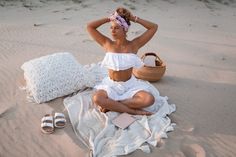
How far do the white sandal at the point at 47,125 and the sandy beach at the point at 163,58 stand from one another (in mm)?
66

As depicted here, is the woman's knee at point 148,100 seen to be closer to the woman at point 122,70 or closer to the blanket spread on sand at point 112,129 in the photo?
the woman at point 122,70

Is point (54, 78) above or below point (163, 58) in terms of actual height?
above

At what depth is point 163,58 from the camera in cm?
686

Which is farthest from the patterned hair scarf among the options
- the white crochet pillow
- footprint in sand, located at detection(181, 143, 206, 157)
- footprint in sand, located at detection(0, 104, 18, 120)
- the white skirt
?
footprint in sand, located at detection(0, 104, 18, 120)

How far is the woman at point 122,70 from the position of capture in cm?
466

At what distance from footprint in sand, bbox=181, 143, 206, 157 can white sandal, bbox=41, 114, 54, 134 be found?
63.6 inches

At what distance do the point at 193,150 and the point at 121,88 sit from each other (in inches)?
50.8

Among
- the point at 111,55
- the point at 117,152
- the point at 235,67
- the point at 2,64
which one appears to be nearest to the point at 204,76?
the point at 235,67

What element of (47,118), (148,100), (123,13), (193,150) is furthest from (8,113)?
(193,150)

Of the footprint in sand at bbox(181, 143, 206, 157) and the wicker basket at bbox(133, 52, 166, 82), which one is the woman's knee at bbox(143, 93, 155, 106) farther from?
the wicker basket at bbox(133, 52, 166, 82)

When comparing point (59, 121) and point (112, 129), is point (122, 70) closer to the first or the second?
point (112, 129)

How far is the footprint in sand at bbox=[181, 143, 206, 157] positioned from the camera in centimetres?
414

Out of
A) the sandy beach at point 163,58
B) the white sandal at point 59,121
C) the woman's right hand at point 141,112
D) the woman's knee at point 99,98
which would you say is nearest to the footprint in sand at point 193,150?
the sandy beach at point 163,58

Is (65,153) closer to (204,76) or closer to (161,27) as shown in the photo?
(204,76)
